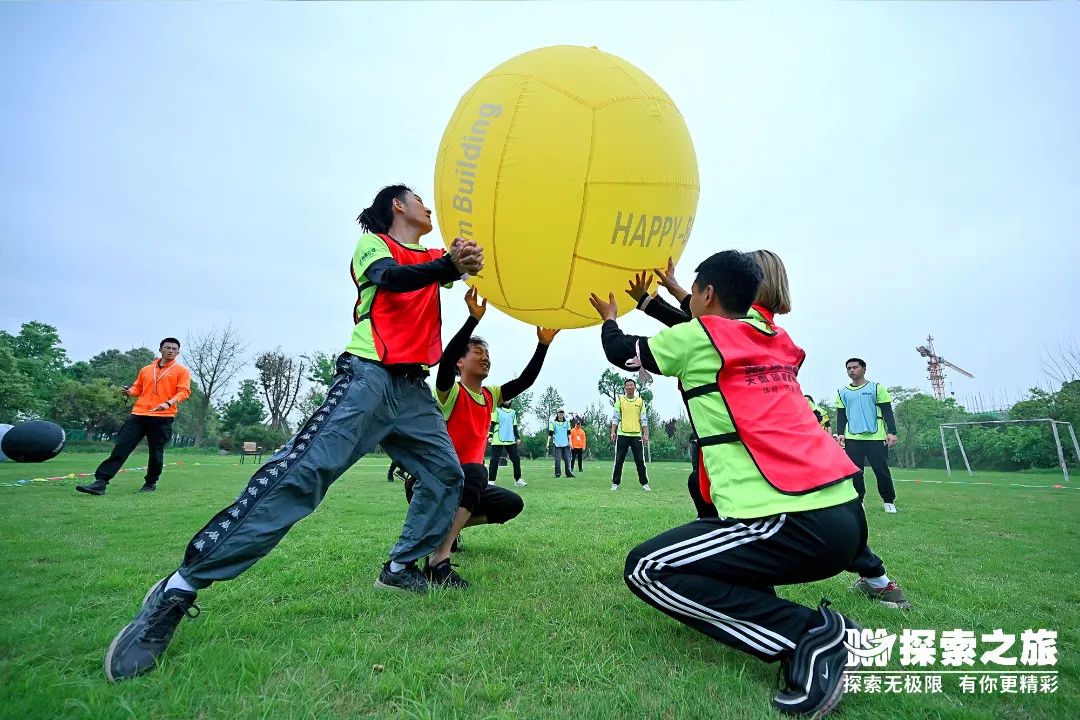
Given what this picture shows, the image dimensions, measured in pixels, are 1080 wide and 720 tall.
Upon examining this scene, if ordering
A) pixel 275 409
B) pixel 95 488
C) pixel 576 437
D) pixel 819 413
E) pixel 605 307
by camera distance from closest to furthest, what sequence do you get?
pixel 605 307 < pixel 95 488 < pixel 819 413 < pixel 576 437 < pixel 275 409

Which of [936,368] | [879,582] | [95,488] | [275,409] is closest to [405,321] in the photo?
[879,582]

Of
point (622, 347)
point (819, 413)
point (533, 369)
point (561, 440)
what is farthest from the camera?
point (561, 440)

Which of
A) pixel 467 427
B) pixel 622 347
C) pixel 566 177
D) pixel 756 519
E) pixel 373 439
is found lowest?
pixel 756 519

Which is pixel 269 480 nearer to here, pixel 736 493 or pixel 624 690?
pixel 624 690

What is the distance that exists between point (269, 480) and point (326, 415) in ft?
1.36

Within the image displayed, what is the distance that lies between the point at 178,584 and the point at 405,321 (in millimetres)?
1582

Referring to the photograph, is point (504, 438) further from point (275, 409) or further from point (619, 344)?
point (275, 409)

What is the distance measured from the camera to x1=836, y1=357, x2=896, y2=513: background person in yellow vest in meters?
7.48

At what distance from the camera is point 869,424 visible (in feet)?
25.1

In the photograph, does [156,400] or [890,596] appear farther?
[156,400]

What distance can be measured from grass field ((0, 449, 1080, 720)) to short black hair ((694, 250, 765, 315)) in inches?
59.2

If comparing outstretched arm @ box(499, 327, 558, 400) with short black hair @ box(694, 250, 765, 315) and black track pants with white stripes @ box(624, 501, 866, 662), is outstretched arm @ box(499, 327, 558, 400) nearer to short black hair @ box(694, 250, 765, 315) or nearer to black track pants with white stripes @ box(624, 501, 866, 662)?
short black hair @ box(694, 250, 765, 315)

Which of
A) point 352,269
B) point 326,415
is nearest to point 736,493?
point 326,415

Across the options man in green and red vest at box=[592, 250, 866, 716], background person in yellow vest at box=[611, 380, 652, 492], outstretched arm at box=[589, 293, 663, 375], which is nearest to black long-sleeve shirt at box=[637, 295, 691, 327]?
outstretched arm at box=[589, 293, 663, 375]
